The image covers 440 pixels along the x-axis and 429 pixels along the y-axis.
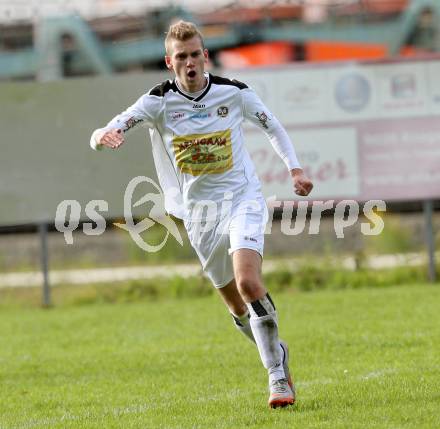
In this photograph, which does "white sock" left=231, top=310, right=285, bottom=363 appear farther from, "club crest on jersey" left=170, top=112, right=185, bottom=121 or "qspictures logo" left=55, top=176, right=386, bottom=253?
"qspictures logo" left=55, top=176, right=386, bottom=253

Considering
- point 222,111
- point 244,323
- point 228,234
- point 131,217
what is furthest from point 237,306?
point 131,217

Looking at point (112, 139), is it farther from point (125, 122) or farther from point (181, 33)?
point (181, 33)

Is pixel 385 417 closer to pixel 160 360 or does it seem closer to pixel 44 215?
pixel 160 360

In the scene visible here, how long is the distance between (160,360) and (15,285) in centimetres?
691

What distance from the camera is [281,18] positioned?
21703mm

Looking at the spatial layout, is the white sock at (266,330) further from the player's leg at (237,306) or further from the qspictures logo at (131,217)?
the qspictures logo at (131,217)

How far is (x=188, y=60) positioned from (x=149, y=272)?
30.0 ft

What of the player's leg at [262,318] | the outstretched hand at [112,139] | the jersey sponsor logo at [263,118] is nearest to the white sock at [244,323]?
the player's leg at [262,318]

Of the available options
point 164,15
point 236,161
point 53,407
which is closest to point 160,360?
point 53,407

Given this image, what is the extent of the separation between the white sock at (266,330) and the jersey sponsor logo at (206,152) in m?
0.88

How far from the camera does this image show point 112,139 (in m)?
7.07

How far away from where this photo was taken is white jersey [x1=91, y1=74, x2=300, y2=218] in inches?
293

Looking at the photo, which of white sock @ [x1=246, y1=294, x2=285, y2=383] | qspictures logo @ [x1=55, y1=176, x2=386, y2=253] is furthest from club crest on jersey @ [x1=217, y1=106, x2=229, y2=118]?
qspictures logo @ [x1=55, y1=176, x2=386, y2=253]

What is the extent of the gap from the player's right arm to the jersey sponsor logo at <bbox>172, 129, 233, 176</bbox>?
0.24 m
